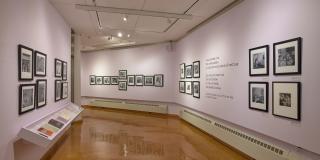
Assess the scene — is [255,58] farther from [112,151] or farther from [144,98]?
[144,98]

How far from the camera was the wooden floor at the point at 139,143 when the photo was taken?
4.98 m

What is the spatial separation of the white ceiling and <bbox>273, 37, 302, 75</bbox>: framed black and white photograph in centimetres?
214

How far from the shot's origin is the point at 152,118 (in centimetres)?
991

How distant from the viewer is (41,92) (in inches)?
176

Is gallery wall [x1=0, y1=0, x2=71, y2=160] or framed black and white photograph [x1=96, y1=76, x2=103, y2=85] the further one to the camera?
framed black and white photograph [x1=96, y1=76, x2=103, y2=85]

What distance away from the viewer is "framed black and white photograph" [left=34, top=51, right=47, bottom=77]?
4.15 metres

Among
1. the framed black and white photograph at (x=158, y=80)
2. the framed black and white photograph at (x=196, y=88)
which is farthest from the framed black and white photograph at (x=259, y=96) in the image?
the framed black and white photograph at (x=158, y=80)

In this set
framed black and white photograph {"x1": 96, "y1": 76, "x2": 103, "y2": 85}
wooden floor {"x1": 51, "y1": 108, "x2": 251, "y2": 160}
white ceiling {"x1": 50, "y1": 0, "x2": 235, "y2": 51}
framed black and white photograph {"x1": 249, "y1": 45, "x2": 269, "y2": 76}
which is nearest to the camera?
framed black and white photograph {"x1": 249, "y1": 45, "x2": 269, "y2": 76}

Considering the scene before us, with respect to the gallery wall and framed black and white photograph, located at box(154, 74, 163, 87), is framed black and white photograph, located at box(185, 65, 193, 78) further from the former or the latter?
the gallery wall

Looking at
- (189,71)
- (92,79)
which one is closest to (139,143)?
(189,71)

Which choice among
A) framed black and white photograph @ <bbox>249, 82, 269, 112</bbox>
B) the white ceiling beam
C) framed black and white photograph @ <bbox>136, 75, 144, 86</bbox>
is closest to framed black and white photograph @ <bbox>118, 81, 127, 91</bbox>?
framed black and white photograph @ <bbox>136, 75, 144, 86</bbox>

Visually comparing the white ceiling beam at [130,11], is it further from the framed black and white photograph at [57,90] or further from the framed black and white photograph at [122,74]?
the framed black and white photograph at [122,74]
